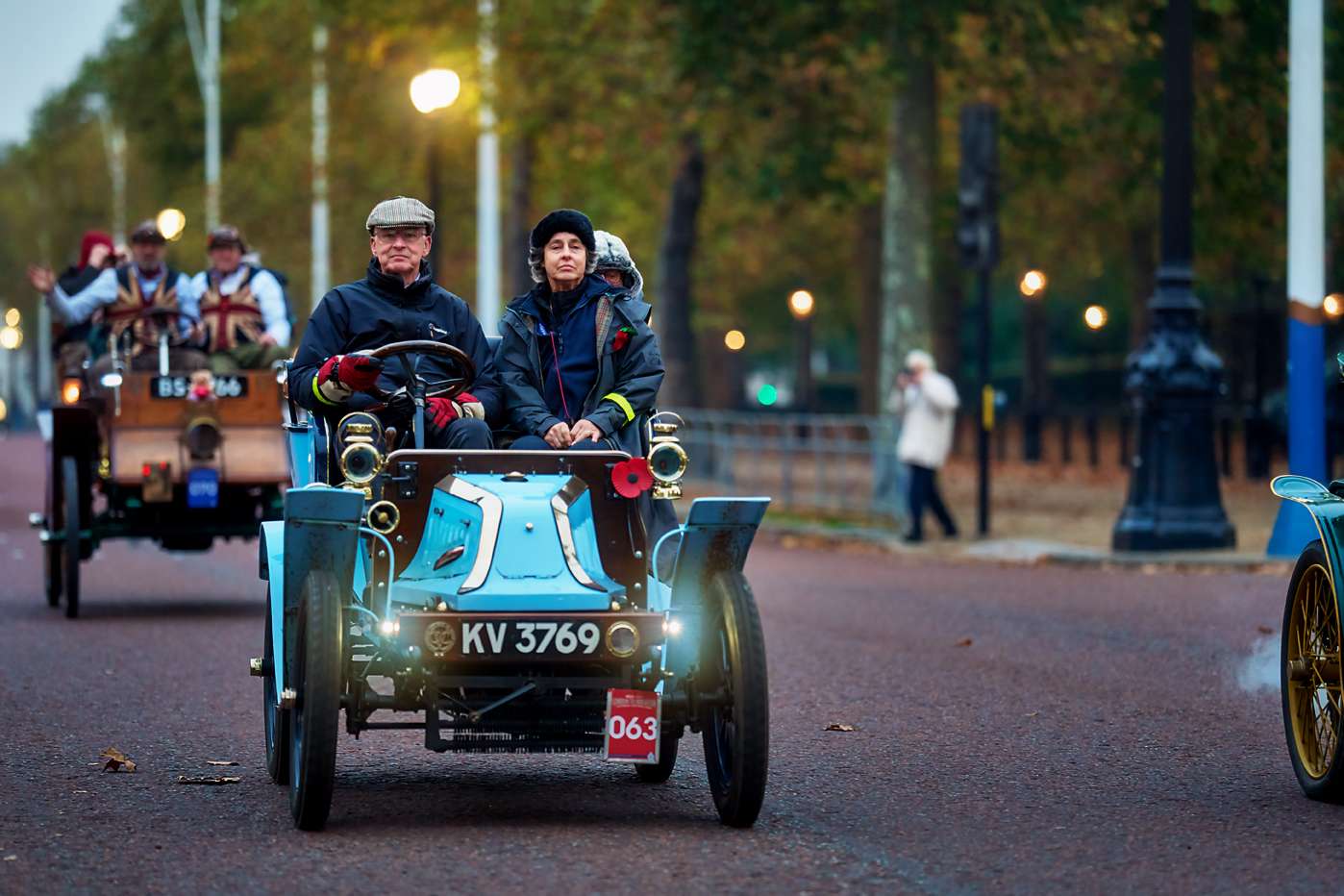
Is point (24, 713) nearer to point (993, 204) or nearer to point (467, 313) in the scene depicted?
point (467, 313)

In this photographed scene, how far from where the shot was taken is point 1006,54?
29.8m

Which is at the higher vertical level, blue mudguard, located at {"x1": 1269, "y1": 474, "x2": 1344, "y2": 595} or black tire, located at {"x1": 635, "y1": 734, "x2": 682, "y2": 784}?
blue mudguard, located at {"x1": 1269, "y1": 474, "x2": 1344, "y2": 595}

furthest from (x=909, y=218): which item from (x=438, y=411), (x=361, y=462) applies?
(x=361, y=462)

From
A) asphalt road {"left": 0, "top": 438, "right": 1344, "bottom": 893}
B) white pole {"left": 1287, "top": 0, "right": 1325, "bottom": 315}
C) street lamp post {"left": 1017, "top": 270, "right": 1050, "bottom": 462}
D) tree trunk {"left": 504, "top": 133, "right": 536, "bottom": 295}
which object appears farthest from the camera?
street lamp post {"left": 1017, "top": 270, "right": 1050, "bottom": 462}

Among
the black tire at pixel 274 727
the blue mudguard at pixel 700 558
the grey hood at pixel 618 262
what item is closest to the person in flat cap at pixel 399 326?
the grey hood at pixel 618 262

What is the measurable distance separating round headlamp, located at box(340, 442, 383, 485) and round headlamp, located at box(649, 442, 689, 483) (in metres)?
0.80

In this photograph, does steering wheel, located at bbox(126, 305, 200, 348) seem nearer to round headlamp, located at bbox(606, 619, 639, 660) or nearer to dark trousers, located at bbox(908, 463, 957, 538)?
dark trousers, located at bbox(908, 463, 957, 538)

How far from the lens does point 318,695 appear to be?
6855 mm

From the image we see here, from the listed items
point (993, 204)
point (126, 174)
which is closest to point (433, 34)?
point (993, 204)

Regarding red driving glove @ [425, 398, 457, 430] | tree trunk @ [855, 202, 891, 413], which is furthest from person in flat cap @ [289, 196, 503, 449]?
tree trunk @ [855, 202, 891, 413]

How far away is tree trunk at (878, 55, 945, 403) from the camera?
91.0 feet

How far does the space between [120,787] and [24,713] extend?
2.10 meters

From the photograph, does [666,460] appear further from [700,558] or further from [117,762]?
[117,762]

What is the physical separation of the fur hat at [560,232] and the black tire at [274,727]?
4.50ft
